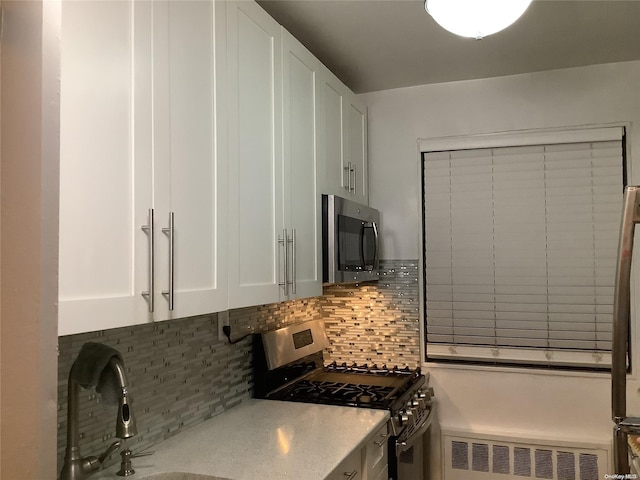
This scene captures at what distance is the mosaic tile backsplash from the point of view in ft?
5.20

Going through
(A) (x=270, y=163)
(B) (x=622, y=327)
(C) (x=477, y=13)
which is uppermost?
(C) (x=477, y=13)

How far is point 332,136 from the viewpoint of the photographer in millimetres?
2631

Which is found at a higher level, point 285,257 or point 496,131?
point 496,131

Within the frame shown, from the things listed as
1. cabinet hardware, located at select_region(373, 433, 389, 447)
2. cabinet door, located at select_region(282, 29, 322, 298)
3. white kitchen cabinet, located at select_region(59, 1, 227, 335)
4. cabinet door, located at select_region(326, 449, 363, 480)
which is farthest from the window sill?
white kitchen cabinet, located at select_region(59, 1, 227, 335)

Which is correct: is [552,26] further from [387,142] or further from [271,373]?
[271,373]

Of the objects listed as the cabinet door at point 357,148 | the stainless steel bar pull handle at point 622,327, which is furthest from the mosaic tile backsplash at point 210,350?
the stainless steel bar pull handle at point 622,327

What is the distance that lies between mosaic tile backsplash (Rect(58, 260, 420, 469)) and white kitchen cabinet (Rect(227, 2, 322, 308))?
0.35 m

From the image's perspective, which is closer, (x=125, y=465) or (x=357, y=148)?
(x=125, y=465)

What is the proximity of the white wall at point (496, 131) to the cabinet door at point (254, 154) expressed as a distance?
49.2 inches

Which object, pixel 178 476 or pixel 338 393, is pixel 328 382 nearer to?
pixel 338 393

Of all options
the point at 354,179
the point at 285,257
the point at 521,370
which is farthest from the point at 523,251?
the point at 285,257

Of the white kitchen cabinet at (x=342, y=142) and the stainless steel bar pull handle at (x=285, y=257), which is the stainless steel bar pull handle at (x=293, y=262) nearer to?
→ the stainless steel bar pull handle at (x=285, y=257)

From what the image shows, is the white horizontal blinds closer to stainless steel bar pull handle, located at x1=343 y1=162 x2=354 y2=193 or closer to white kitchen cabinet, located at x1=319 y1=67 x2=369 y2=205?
white kitchen cabinet, located at x1=319 y1=67 x2=369 y2=205

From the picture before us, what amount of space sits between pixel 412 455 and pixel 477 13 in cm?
197
